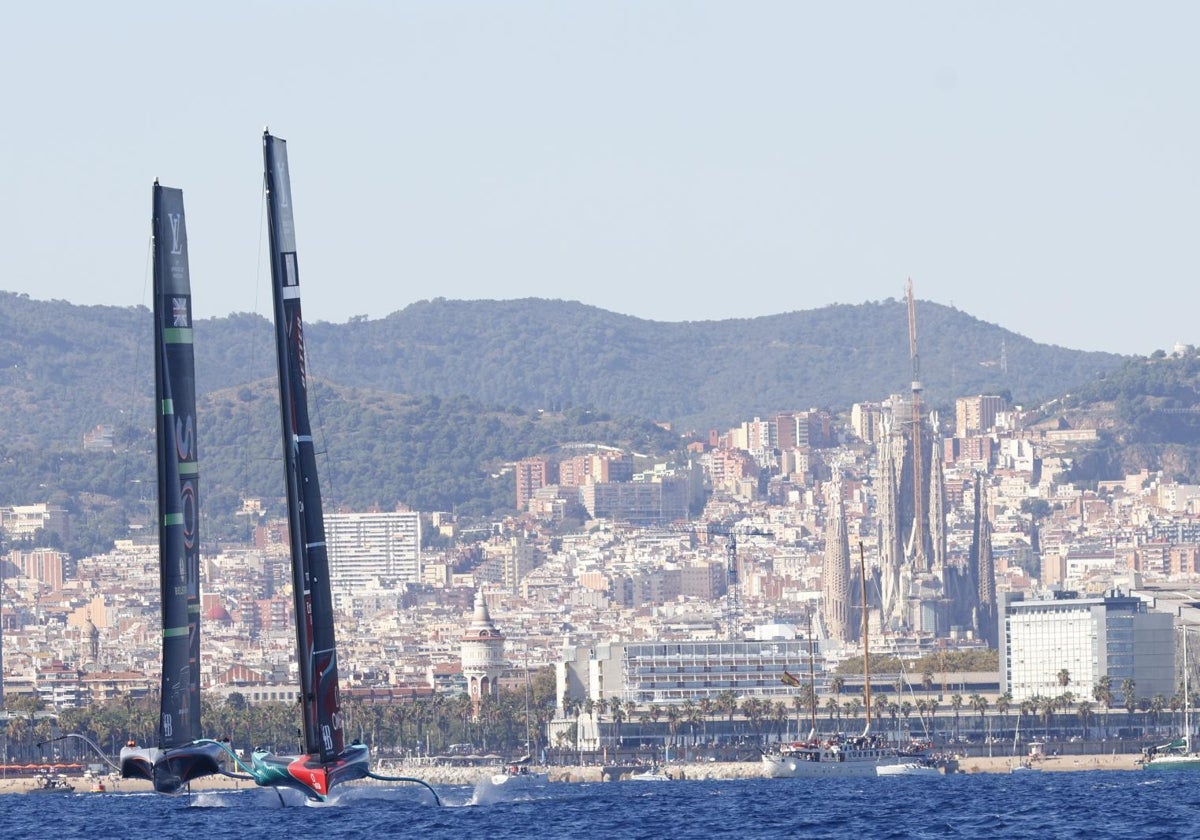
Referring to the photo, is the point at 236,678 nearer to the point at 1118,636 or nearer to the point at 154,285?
the point at 1118,636

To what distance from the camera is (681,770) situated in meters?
125

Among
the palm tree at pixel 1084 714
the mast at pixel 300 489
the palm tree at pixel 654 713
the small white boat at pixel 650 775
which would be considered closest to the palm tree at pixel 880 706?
the palm tree at pixel 1084 714

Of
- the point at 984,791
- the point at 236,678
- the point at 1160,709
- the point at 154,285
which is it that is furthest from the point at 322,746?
the point at 236,678

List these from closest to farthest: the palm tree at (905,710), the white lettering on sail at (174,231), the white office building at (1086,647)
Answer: the white lettering on sail at (174,231), the palm tree at (905,710), the white office building at (1086,647)

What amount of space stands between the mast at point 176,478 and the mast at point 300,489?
7.10 feet

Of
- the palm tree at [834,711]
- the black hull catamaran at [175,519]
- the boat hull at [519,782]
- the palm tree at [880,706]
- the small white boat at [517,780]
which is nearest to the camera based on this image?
the black hull catamaran at [175,519]

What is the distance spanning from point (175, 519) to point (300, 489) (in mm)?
2579

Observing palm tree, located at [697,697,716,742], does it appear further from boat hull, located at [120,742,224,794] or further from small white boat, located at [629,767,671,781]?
boat hull, located at [120,742,224,794]

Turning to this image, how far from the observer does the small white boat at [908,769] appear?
353ft

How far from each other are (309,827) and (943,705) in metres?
104

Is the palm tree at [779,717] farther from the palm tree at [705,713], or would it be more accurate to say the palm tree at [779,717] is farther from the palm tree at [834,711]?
the palm tree at [705,713]

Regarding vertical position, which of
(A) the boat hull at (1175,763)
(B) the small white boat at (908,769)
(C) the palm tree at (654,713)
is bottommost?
(C) the palm tree at (654,713)

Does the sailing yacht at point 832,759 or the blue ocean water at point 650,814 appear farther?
the sailing yacht at point 832,759

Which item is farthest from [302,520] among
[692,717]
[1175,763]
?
[692,717]
